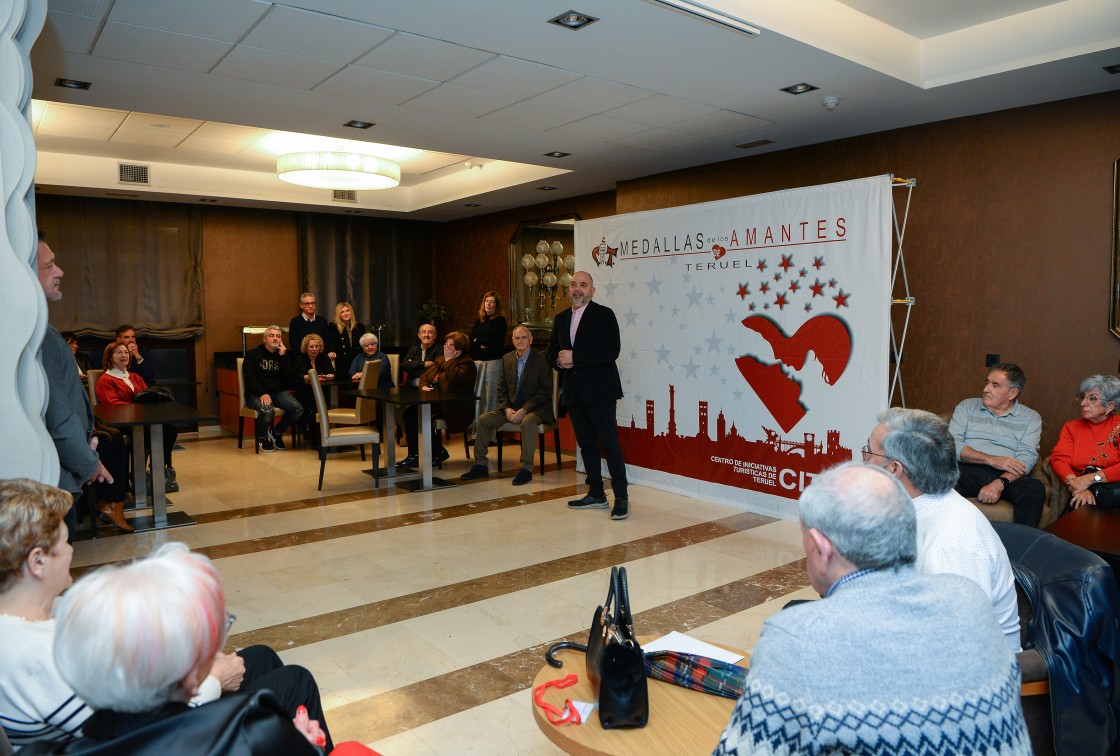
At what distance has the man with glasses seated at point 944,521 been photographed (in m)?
1.94

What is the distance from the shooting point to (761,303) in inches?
225

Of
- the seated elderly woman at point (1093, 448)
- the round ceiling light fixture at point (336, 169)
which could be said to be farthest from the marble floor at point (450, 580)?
the round ceiling light fixture at point (336, 169)

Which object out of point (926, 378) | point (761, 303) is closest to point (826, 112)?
point (761, 303)

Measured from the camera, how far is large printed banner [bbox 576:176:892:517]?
5137 millimetres

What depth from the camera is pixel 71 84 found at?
4.68 m

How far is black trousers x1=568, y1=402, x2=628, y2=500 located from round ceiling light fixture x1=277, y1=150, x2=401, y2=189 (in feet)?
9.97

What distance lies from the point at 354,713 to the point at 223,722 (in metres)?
1.90

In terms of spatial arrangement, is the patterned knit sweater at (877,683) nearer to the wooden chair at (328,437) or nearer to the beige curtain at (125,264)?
the wooden chair at (328,437)

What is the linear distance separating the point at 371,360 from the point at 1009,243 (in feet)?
17.7

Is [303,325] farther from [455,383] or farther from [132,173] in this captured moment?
[455,383]

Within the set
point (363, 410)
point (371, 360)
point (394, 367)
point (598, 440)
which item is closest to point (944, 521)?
point (598, 440)

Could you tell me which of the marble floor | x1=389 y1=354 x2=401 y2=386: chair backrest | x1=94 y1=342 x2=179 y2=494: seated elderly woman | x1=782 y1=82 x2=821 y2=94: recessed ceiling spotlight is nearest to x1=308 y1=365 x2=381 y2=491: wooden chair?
the marble floor

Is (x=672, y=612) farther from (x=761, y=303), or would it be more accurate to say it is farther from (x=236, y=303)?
(x=236, y=303)

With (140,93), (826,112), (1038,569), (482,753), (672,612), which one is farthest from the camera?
(826,112)
